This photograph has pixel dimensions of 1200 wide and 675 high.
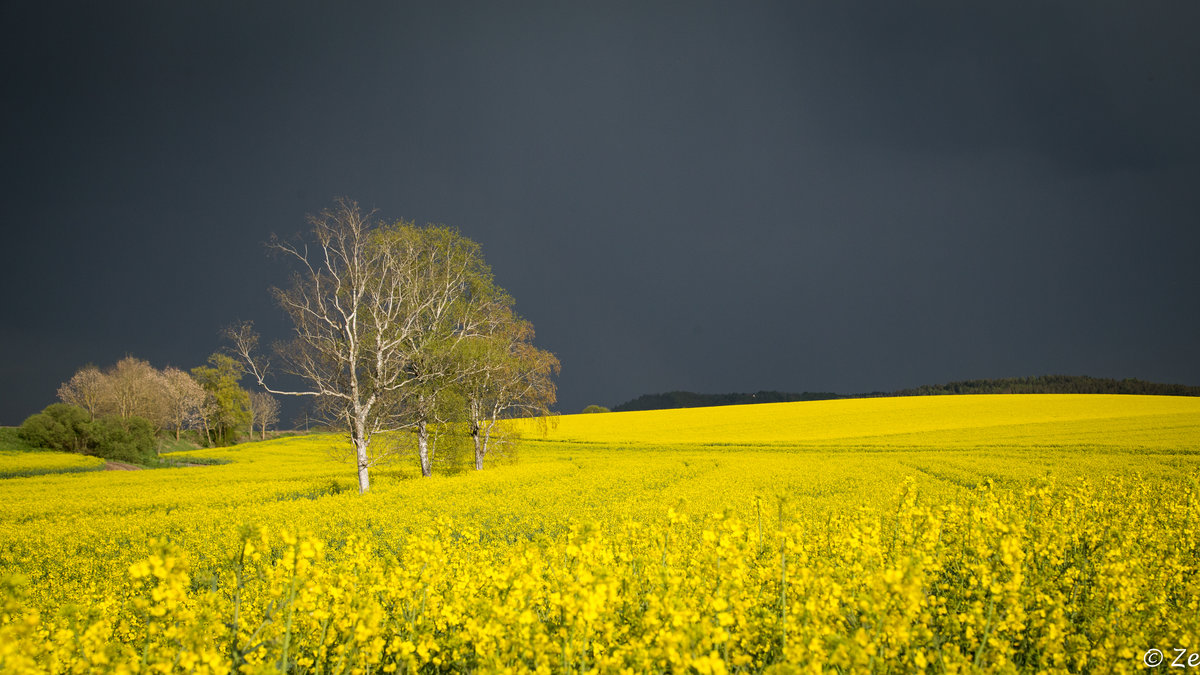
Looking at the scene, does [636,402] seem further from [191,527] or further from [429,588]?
[429,588]

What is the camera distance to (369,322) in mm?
25594

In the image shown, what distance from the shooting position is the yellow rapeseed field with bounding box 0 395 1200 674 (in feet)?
10.5

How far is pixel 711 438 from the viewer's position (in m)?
42.5

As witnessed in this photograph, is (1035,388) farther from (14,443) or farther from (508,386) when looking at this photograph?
(14,443)

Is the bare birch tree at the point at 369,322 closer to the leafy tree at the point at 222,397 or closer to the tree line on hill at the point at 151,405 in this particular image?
the tree line on hill at the point at 151,405

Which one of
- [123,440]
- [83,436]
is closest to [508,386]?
[123,440]

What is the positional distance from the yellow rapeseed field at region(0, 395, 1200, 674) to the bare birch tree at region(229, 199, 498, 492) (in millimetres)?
3453

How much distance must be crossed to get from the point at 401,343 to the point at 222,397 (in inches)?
2355

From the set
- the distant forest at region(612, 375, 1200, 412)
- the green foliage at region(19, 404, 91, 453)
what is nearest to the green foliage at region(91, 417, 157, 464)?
the green foliage at region(19, 404, 91, 453)

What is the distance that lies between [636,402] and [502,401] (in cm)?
8251

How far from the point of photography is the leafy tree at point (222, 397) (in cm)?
6950

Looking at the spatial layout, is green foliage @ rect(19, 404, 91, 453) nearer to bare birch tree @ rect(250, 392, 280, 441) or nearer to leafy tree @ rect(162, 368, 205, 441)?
leafy tree @ rect(162, 368, 205, 441)

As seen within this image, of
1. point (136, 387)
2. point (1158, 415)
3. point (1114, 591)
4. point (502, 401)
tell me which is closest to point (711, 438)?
point (502, 401)

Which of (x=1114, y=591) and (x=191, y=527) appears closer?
(x=1114, y=591)
